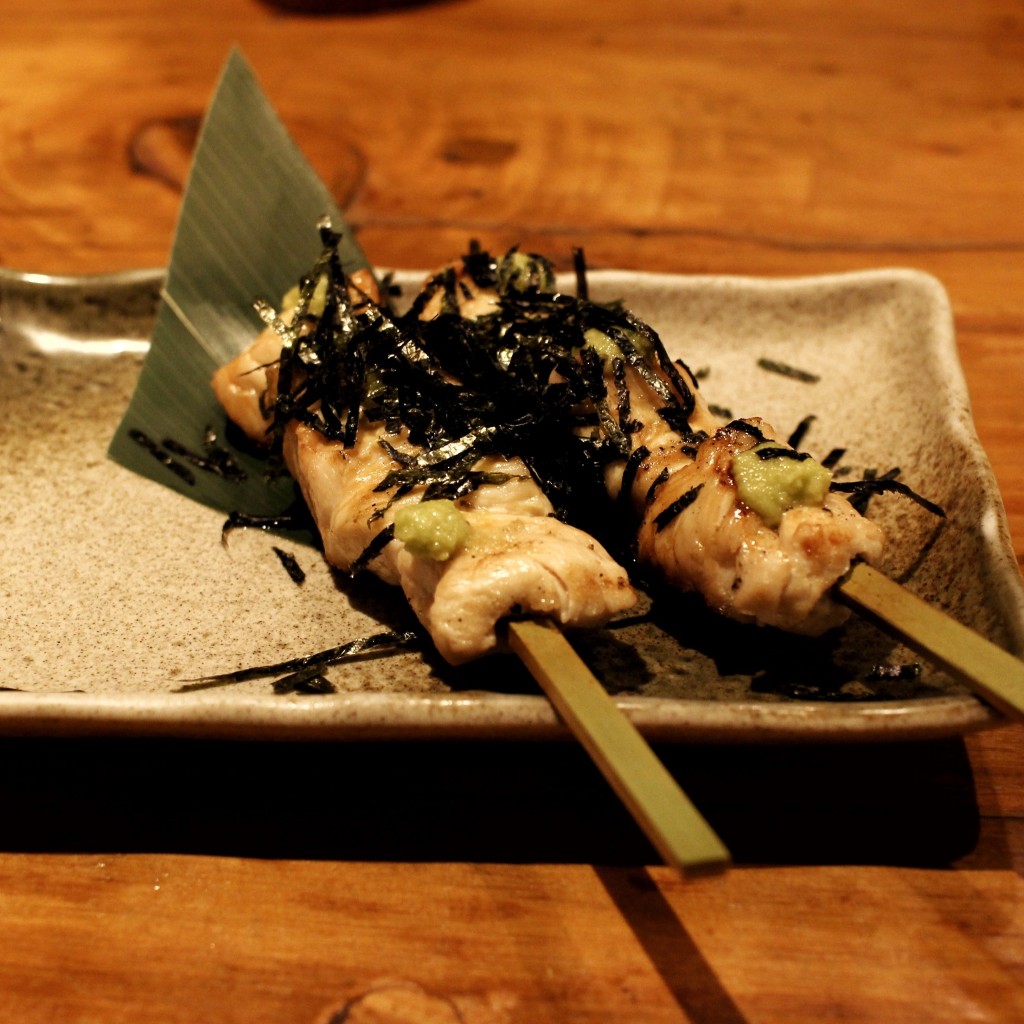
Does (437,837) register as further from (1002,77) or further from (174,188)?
(1002,77)

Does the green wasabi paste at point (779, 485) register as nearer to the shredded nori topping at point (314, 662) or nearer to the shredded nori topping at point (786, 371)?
the shredded nori topping at point (314, 662)

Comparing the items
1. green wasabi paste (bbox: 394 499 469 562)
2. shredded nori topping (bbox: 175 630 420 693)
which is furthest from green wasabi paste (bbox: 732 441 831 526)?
shredded nori topping (bbox: 175 630 420 693)

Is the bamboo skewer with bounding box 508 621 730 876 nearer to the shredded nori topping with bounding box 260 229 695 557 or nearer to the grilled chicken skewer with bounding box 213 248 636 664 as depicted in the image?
the grilled chicken skewer with bounding box 213 248 636 664

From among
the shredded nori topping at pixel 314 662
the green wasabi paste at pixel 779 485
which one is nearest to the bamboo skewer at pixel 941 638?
the green wasabi paste at pixel 779 485

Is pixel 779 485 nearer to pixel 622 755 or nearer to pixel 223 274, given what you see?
pixel 622 755

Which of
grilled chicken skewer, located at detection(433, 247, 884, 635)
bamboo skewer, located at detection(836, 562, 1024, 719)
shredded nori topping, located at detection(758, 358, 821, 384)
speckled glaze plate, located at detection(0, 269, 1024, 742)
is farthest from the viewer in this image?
shredded nori topping, located at detection(758, 358, 821, 384)

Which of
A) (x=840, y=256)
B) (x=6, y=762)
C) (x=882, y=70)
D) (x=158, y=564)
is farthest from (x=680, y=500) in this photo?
(x=882, y=70)
